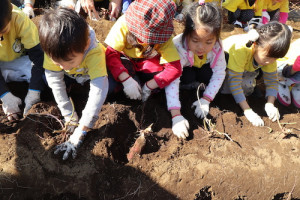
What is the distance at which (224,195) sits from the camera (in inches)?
81.7

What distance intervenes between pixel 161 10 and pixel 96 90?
80 centimetres

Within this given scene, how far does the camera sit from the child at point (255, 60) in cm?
234

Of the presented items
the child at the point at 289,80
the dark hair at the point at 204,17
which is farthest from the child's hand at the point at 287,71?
the dark hair at the point at 204,17

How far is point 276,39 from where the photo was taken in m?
2.32

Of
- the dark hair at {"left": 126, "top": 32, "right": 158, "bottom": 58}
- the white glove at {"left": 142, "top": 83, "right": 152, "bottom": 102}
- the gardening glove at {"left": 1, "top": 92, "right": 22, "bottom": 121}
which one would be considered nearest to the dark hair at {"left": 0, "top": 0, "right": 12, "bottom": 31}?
the gardening glove at {"left": 1, "top": 92, "right": 22, "bottom": 121}

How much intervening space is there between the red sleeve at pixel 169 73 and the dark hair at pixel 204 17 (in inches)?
13.5

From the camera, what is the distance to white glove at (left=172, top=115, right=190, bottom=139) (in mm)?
2262

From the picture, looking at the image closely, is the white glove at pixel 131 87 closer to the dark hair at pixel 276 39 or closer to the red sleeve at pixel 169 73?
the red sleeve at pixel 169 73

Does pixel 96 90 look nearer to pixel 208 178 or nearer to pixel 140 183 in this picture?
pixel 140 183

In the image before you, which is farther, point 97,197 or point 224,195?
point 224,195

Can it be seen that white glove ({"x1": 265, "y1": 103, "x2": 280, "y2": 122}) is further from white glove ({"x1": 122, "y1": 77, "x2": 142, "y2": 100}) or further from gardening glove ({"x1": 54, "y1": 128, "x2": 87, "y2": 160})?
gardening glove ({"x1": 54, "y1": 128, "x2": 87, "y2": 160})

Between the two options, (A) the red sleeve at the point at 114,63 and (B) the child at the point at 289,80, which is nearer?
(A) the red sleeve at the point at 114,63

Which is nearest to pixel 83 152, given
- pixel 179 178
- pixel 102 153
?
pixel 102 153

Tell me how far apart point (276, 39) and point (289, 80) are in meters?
1.11
